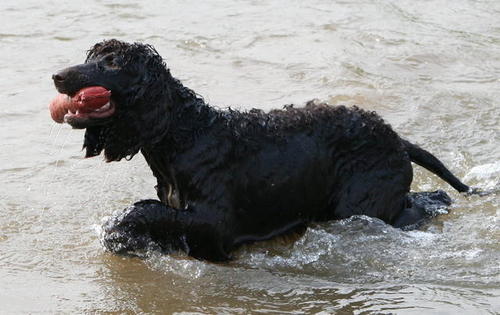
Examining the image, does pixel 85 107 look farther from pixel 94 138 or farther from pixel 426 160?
pixel 426 160

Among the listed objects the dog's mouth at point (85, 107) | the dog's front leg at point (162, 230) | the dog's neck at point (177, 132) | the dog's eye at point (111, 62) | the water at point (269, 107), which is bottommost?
the water at point (269, 107)

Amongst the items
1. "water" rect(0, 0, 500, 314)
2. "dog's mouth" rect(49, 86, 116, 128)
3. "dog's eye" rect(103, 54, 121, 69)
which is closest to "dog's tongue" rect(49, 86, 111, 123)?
"dog's mouth" rect(49, 86, 116, 128)

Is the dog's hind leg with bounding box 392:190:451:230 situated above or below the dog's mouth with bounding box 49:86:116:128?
below

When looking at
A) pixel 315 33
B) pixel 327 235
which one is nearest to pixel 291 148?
pixel 327 235

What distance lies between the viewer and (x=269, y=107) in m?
9.15

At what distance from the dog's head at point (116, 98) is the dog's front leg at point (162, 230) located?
0.39 meters

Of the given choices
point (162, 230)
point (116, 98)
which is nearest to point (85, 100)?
point (116, 98)

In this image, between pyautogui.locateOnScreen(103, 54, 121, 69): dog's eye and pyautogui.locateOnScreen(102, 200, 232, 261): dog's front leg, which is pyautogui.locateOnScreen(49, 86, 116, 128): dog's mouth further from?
pyautogui.locateOnScreen(102, 200, 232, 261): dog's front leg

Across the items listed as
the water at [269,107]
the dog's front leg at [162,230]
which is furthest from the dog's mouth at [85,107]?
the water at [269,107]

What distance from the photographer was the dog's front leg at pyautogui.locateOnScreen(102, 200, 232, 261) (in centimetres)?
568

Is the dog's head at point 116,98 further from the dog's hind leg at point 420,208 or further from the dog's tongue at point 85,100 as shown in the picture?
the dog's hind leg at point 420,208

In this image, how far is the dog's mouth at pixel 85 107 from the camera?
5.29m

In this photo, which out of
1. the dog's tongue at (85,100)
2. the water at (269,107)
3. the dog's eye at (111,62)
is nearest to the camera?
the dog's tongue at (85,100)

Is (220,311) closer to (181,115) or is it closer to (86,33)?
(181,115)
